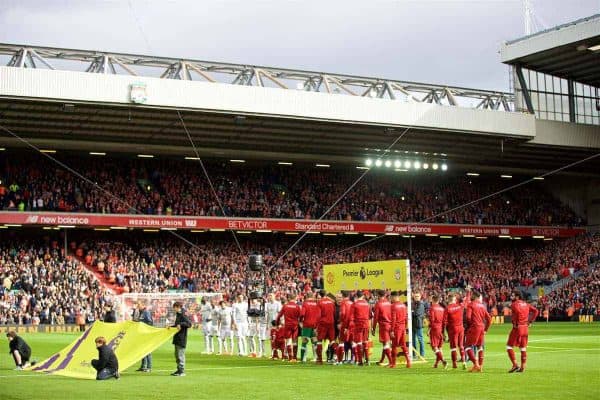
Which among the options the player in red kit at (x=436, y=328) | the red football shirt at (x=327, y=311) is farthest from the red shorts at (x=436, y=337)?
the red football shirt at (x=327, y=311)

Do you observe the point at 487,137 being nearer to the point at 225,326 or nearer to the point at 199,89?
the point at 199,89

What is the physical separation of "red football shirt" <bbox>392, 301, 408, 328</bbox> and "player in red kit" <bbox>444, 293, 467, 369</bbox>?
105cm

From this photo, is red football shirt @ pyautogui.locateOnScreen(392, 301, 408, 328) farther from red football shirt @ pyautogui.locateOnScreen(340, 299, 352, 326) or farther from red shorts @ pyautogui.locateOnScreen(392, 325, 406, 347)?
red football shirt @ pyautogui.locateOnScreen(340, 299, 352, 326)

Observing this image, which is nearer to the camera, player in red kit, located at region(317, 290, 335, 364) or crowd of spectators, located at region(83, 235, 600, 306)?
player in red kit, located at region(317, 290, 335, 364)

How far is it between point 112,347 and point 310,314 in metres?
5.48

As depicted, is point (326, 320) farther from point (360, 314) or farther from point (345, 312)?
point (360, 314)

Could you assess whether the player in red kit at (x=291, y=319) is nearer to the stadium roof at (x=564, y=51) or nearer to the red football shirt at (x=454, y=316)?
the red football shirt at (x=454, y=316)

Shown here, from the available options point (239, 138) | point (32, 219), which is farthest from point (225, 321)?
point (239, 138)

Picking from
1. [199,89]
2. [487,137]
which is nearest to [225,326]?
[199,89]

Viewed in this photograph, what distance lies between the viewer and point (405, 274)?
24969mm

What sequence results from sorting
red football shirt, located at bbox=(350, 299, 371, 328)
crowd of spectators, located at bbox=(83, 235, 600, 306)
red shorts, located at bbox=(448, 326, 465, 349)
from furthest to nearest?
crowd of spectators, located at bbox=(83, 235, 600, 306) < red football shirt, located at bbox=(350, 299, 371, 328) < red shorts, located at bbox=(448, 326, 465, 349)

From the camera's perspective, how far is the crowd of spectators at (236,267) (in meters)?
47.0

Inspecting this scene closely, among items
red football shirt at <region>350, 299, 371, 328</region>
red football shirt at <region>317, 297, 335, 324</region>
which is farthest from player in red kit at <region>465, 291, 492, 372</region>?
red football shirt at <region>317, 297, 335, 324</region>

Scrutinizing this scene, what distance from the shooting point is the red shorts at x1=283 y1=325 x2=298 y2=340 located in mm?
25359
